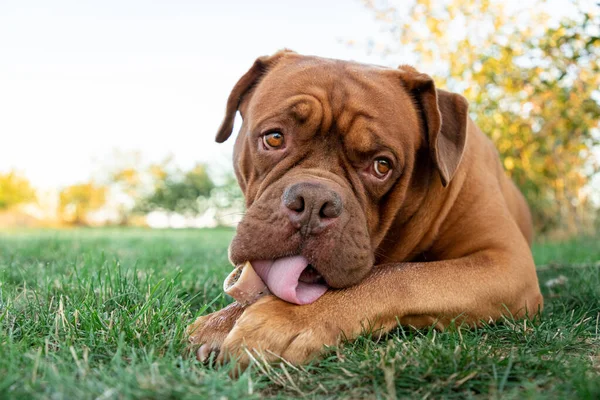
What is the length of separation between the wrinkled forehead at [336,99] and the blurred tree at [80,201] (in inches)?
1284

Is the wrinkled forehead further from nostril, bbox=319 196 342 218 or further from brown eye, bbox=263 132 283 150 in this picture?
nostril, bbox=319 196 342 218

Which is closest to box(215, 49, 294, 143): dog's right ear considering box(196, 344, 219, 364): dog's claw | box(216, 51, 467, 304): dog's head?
box(216, 51, 467, 304): dog's head

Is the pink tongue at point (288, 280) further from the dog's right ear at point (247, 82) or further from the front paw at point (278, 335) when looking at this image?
the dog's right ear at point (247, 82)

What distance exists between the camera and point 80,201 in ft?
122

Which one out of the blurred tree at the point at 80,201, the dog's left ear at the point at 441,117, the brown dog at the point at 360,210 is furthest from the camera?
the blurred tree at the point at 80,201

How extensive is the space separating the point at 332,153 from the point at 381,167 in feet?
0.95

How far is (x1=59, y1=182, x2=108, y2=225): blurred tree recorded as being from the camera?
34.4m

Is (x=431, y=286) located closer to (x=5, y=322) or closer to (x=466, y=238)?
(x=466, y=238)

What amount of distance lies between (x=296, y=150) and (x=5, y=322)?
163cm

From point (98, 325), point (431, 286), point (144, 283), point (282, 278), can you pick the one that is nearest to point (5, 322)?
point (98, 325)

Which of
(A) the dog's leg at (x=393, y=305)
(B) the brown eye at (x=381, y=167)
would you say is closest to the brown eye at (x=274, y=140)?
(B) the brown eye at (x=381, y=167)

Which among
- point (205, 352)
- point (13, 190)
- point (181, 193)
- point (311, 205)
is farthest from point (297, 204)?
point (13, 190)

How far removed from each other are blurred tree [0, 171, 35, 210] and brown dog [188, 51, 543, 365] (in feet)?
133

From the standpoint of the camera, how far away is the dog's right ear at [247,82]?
12.2 feet
